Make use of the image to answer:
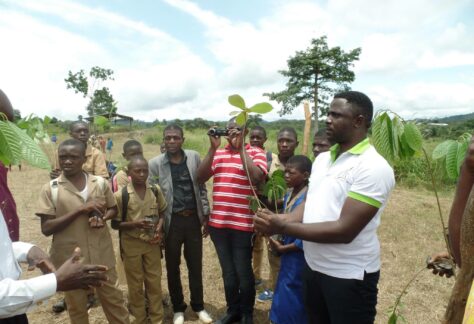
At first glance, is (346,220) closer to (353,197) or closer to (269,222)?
(353,197)

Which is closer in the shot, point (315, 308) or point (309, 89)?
point (315, 308)

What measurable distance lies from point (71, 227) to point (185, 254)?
1011 mm

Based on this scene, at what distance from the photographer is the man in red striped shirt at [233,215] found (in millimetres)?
2680

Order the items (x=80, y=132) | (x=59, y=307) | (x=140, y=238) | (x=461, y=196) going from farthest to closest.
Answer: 1. (x=80, y=132)
2. (x=59, y=307)
3. (x=140, y=238)
4. (x=461, y=196)

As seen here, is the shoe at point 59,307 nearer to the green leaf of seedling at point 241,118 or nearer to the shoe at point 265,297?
the shoe at point 265,297

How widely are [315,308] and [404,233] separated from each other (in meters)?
4.25

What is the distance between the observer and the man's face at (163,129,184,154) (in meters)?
2.85

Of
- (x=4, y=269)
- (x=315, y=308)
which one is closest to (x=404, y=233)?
(x=315, y=308)

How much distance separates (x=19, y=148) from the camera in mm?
771

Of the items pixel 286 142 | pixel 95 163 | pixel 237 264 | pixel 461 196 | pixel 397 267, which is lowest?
pixel 397 267

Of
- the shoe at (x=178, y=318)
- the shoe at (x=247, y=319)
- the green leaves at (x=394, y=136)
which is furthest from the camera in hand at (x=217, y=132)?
the shoe at (x=178, y=318)

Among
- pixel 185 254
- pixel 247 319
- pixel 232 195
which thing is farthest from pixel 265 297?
pixel 232 195

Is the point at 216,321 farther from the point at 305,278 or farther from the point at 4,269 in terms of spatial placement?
the point at 4,269

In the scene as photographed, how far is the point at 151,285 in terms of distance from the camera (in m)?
2.76
